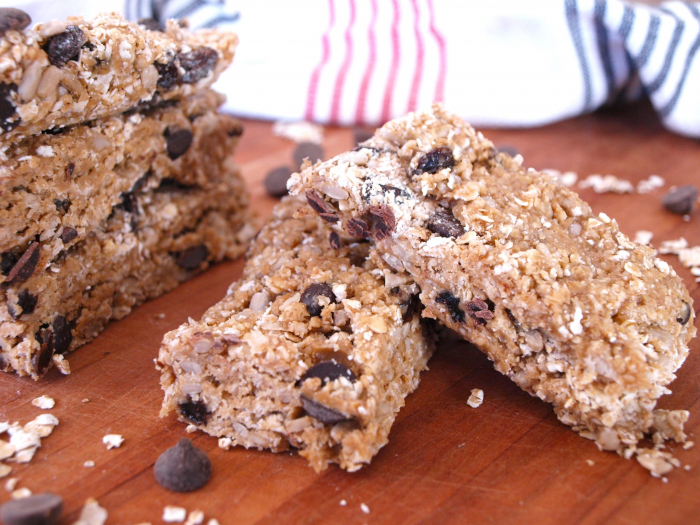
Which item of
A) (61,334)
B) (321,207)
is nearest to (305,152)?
(321,207)

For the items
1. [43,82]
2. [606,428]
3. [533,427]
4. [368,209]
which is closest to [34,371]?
[43,82]

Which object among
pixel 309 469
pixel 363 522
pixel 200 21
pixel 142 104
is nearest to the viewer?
pixel 363 522

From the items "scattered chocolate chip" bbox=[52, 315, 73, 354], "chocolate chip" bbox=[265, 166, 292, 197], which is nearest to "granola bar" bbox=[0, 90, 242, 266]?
"scattered chocolate chip" bbox=[52, 315, 73, 354]

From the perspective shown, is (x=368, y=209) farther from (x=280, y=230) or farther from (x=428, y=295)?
(x=280, y=230)

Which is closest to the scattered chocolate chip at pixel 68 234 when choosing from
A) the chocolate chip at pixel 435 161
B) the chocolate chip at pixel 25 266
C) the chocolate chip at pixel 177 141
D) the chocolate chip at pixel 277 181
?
the chocolate chip at pixel 25 266

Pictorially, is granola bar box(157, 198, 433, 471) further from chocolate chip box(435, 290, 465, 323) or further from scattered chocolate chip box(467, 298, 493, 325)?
scattered chocolate chip box(467, 298, 493, 325)
